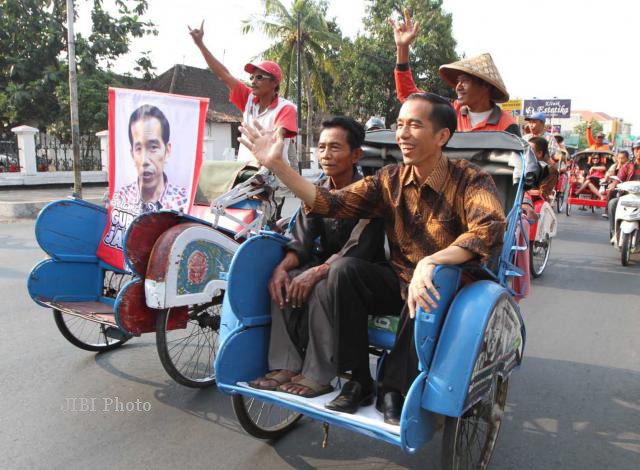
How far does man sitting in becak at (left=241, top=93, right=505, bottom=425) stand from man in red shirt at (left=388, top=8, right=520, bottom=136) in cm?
111

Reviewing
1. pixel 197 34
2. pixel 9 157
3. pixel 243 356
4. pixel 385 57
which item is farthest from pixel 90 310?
pixel 385 57

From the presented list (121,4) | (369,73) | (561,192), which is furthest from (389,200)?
(369,73)

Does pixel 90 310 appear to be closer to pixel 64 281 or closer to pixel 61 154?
pixel 64 281

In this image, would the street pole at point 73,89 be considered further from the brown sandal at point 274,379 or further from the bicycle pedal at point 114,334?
the brown sandal at point 274,379

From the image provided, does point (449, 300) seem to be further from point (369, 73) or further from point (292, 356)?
point (369, 73)

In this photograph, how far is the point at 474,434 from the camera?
256 centimetres

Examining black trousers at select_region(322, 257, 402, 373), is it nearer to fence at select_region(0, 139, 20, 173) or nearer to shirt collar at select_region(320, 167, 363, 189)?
shirt collar at select_region(320, 167, 363, 189)

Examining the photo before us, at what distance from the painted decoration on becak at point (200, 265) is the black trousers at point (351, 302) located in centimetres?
106

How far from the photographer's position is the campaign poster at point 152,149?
3840 millimetres

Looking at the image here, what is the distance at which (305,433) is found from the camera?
3041 millimetres

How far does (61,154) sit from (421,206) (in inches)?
719

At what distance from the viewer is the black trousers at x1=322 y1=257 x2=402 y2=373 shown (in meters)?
2.49

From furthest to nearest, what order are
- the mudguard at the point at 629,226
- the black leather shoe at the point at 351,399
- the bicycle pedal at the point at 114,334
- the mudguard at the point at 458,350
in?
1. the mudguard at the point at 629,226
2. the bicycle pedal at the point at 114,334
3. the black leather shoe at the point at 351,399
4. the mudguard at the point at 458,350

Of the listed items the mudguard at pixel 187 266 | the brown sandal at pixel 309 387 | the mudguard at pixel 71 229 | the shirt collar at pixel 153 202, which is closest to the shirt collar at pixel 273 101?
the shirt collar at pixel 153 202
